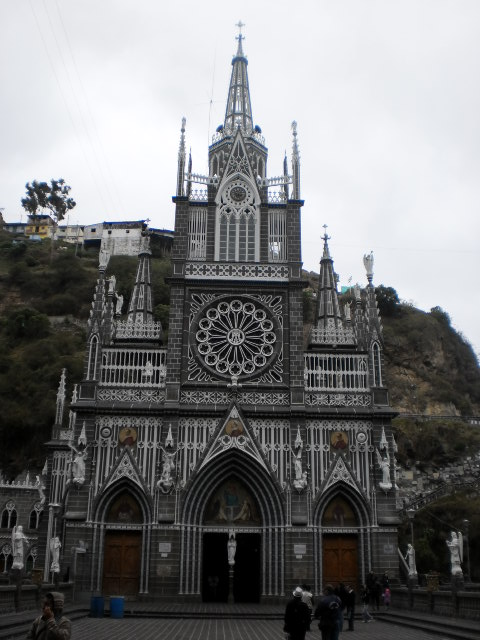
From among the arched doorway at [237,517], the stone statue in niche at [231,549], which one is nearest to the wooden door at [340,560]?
the arched doorway at [237,517]

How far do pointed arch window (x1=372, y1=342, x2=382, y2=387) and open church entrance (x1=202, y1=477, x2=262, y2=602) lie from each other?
7.53 m

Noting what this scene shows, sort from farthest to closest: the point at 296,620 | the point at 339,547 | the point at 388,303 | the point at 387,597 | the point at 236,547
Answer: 1. the point at 388,303
2. the point at 236,547
3. the point at 339,547
4. the point at 387,597
5. the point at 296,620

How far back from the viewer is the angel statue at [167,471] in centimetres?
2927

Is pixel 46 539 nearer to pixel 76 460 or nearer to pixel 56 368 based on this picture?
pixel 76 460

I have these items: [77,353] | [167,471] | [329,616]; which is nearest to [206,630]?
[329,616]

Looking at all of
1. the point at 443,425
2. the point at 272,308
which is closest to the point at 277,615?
the point at 272,308

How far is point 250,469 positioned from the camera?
30.1 m

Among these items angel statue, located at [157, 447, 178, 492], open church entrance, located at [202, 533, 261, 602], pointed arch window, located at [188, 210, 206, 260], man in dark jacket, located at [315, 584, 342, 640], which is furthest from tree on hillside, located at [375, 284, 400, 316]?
man in dark jacket, located at [315, 584, 342, 640]

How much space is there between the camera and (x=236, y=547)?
102ft

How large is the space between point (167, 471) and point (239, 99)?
22.2 meters

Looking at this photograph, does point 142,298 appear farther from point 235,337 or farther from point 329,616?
point 329,616

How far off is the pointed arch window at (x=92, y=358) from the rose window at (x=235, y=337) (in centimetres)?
457

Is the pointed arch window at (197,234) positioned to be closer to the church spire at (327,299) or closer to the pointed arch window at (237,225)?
the pointed arch window at (237,225)

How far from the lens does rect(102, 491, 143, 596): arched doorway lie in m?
28.9
